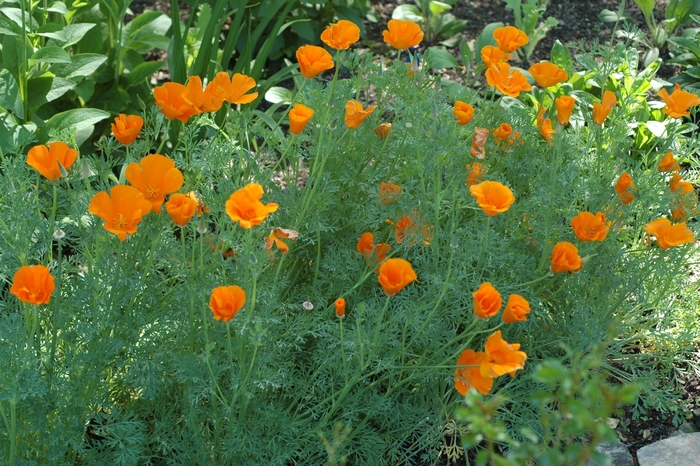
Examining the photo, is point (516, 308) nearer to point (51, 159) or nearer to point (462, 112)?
point (462, 112)

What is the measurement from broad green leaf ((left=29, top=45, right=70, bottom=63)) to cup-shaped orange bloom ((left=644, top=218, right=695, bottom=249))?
186 centimetres

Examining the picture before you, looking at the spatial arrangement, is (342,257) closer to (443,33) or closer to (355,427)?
(355,427)

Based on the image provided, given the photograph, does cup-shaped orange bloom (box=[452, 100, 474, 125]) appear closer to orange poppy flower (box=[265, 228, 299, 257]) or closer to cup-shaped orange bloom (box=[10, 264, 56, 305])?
orange poppy flower (box=[265, 228, 299, 257])

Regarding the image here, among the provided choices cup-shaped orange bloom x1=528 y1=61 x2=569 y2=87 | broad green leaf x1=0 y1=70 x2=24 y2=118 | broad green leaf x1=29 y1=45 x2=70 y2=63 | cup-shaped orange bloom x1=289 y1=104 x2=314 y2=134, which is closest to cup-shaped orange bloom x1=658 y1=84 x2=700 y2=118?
cup-shaped orange bloom x1=528 y1=61 x2=569 y2=87

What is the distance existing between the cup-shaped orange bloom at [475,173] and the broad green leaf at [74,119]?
1.27 meters

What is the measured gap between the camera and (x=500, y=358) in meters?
1.60

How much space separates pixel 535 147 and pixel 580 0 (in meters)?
2.15

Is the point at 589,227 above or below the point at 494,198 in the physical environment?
below

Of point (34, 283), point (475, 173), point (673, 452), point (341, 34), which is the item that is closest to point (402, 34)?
point (341, 34)

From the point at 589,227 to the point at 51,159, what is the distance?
45.2 inches

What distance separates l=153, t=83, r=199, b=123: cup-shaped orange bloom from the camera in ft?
6.11

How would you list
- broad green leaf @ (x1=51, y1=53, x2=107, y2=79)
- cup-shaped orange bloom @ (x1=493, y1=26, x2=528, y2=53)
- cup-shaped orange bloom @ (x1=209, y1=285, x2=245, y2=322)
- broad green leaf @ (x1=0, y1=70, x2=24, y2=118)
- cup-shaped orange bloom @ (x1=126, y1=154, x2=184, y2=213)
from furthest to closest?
broad green leaf @ (x1=51, y1=53, x2=107, y2=79)
broad green leaf @ (x1=0, y1=70, x2=24, y2=118)
cup-shaped orange bloom @ (x1=493, y1=26, x2=528, y2=53)
cup-shaped orange bloom @ (x1=126, y1=154, x2=184, y2=213)
cup-shaped orange bloom @ (x1=209, y1=285, x2=245, y2=322)

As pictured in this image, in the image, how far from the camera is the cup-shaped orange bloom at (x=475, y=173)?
6.38ft

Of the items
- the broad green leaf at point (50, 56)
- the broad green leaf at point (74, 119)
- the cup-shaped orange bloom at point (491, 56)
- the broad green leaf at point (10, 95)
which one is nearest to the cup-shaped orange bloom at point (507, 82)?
the cup-shaped orange bloom at point (491, 56)
